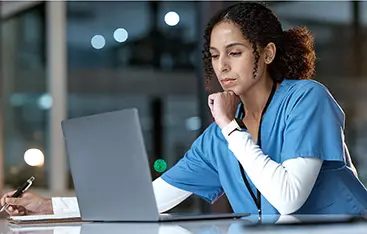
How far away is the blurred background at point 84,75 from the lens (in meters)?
5.41

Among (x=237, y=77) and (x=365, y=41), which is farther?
(x=365, y=41)

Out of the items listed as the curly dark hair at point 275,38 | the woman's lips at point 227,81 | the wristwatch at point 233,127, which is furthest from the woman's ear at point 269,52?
the wristwatch at point 233,127

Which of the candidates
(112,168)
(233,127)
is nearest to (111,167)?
(112,168)

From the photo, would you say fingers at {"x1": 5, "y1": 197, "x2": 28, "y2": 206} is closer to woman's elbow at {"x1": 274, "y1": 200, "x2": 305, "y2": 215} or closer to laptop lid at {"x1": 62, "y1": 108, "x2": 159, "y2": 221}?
laptop lid at {"x1": 62, "y1": 108, "x2": 159, "y2": 221}

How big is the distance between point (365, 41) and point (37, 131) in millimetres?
2595

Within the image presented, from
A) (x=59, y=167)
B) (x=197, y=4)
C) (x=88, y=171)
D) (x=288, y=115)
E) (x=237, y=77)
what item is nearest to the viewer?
(x=88, y=171)

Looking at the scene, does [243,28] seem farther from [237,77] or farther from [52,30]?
[52,30]

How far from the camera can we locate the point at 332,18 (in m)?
4.65

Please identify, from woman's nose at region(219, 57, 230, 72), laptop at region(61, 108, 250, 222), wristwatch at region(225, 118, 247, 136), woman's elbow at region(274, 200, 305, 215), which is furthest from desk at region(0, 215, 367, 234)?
woman's nose at region(219, 57, 230, 72)

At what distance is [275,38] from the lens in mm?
1946

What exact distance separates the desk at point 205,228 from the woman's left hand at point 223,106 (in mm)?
342

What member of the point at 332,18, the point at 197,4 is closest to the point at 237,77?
the point at 197,4

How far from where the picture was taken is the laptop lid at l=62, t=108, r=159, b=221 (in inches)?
53.1

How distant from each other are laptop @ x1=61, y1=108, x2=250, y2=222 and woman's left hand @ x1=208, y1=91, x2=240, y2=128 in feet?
1.06
